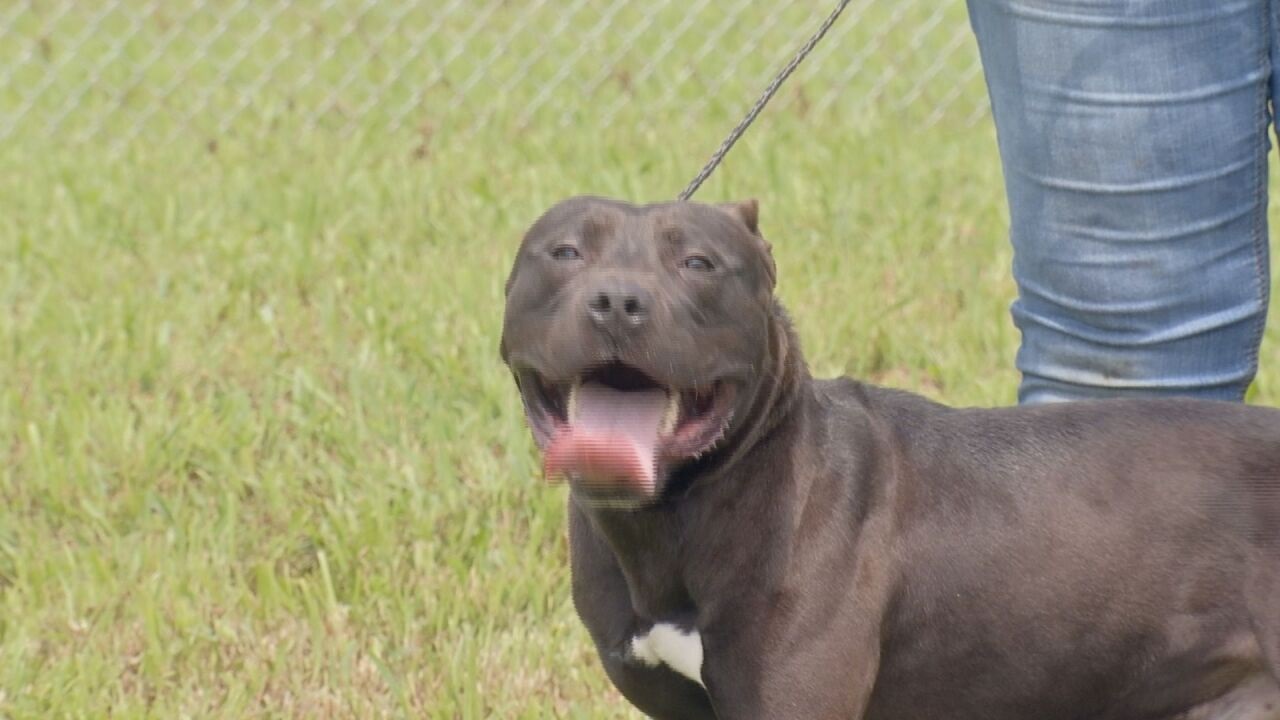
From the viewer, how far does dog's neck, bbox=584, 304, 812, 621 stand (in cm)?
275

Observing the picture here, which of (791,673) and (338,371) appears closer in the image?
(791,673)

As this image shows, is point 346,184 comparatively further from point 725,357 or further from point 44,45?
point 725,357

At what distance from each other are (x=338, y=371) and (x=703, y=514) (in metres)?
2.36

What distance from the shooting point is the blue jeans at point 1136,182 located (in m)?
3.08

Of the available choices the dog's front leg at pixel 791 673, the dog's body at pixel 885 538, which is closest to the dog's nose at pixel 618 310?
the dog's body at pixel 885 538

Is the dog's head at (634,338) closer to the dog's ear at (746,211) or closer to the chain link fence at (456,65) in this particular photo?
the dog's ear at (746,211)

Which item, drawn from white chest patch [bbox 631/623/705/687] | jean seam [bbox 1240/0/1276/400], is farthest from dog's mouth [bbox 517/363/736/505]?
jean seam [bbox 1240/0/1276/400]

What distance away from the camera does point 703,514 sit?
276 centimetres

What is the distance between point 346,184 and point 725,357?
4085 millimetres

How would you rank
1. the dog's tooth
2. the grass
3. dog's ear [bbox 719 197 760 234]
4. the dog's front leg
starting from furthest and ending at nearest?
the grass < dog's ear [bbox 719 197 760 234] < the dog's front leg < the dog's tooth

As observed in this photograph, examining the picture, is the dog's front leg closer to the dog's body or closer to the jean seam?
the dog's body

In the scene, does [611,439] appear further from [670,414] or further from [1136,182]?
[1136,182]

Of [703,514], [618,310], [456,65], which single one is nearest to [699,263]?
[618,310]

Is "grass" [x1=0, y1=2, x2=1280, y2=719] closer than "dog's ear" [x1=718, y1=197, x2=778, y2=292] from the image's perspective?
No
